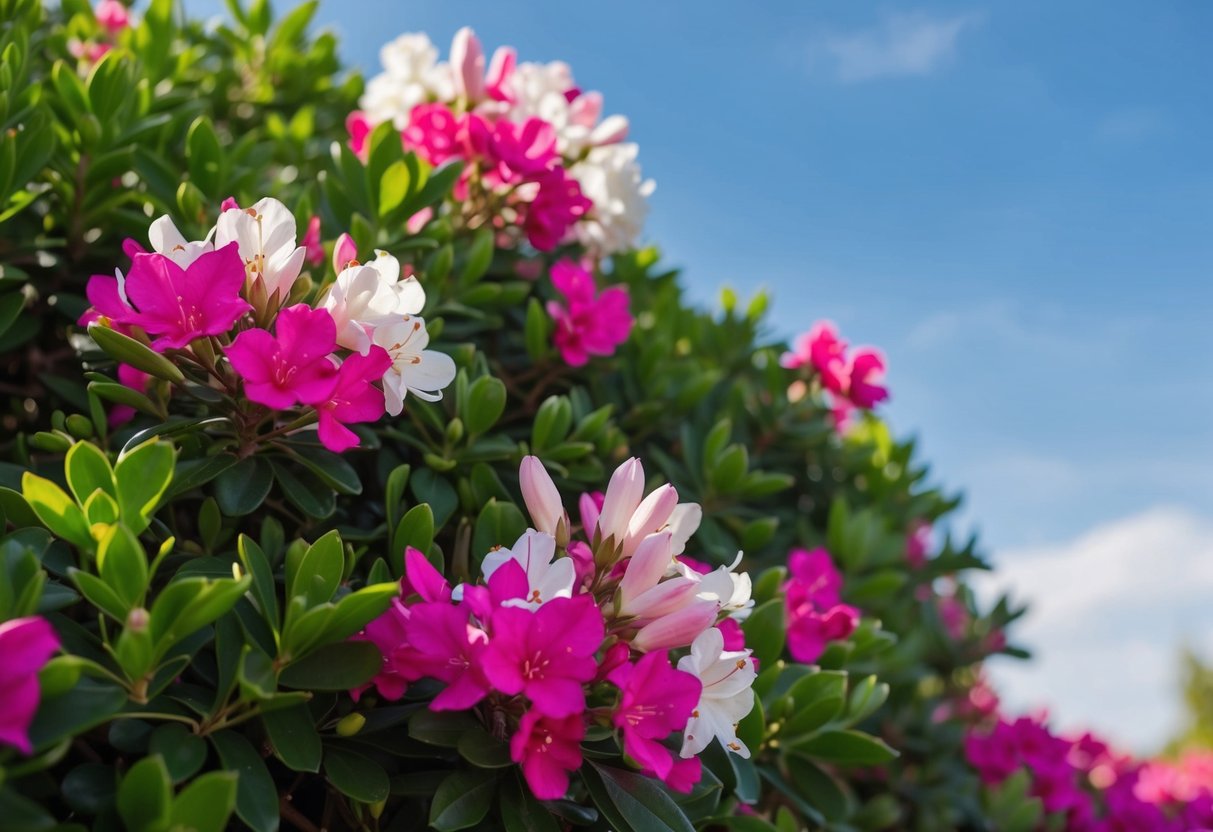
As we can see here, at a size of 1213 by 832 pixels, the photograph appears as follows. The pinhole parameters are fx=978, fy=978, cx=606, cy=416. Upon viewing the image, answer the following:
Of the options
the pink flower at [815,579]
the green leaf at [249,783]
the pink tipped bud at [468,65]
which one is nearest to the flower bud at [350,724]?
the green leaf at [249,783]

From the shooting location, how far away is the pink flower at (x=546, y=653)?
1105mm

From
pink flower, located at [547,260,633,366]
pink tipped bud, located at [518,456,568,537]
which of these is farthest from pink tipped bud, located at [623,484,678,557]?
pink flower, located at [547,260,633,366]

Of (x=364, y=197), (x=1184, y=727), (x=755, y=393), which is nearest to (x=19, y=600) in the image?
(x=364, y=197)

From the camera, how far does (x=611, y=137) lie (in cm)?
257

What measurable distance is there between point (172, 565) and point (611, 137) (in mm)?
1623

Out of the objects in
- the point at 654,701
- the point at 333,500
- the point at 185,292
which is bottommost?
the point at 654,701

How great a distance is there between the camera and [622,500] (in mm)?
1366

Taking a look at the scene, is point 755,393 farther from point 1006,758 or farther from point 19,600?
point 19,600

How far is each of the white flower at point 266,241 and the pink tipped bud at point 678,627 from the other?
695 millimetres

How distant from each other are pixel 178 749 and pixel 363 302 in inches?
24.2

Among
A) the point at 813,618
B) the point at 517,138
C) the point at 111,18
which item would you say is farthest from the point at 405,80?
the point at 813,618

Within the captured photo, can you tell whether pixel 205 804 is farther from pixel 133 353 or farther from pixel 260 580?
pixel 133 353

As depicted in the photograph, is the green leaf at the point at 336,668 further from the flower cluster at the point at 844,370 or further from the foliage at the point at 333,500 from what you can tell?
the flower cluster at the point at 844,370

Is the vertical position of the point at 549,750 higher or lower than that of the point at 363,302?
lower
